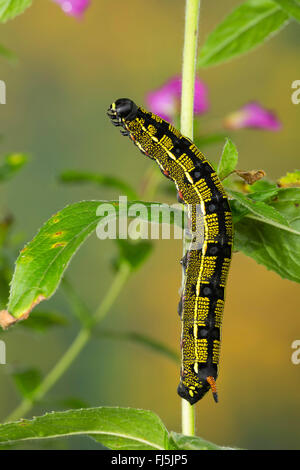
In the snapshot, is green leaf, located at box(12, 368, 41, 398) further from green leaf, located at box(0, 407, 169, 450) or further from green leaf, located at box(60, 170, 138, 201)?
green leaf, located at box(0, 407, 169, 450)

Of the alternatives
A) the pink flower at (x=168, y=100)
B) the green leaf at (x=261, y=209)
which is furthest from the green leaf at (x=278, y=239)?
the pink flower at (x=168, y=100)

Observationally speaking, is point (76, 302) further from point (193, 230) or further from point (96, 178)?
point (193, 230)

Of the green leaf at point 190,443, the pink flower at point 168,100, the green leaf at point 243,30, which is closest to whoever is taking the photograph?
the green leaf at point 190,443

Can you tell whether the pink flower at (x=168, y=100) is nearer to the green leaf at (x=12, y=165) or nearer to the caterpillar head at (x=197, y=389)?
the green leaf at (x=12, y=165)

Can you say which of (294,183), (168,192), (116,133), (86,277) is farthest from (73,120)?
(294,183)

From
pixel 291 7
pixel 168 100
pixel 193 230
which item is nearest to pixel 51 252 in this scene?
pixel 193 230

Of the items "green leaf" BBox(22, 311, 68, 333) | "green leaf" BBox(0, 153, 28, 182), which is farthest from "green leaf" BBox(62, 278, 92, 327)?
"green leaf" BBox(0, 153, 28, 182)
